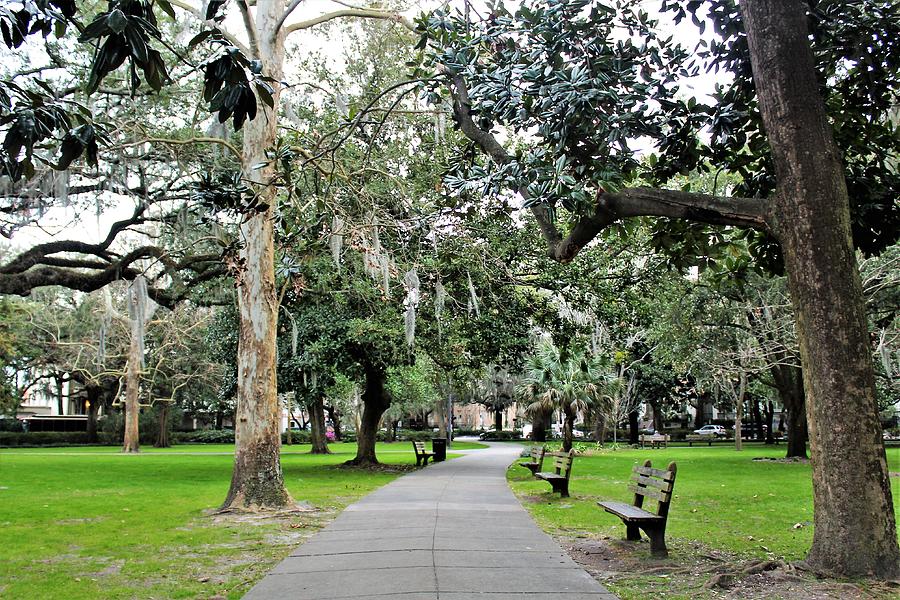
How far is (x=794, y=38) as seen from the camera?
659cm

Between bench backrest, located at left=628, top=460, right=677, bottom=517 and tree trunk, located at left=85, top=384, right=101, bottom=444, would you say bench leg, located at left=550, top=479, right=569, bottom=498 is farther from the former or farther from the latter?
tree trunk, located at left=85, top=384, right=101, bottom=444

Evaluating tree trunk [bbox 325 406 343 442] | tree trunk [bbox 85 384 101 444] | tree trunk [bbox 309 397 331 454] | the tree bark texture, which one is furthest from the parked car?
tree trunk [bbox 85 384 101 444]

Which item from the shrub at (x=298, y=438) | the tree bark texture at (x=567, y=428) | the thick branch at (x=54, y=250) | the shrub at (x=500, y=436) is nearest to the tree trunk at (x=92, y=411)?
the shrub at (x=298, y=438)

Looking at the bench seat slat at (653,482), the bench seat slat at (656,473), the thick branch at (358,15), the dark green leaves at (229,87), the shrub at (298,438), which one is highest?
the thick branch at (358,15)

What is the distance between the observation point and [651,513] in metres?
7.64

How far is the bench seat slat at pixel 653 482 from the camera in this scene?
7520mm

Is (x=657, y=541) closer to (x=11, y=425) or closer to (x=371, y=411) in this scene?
(x=371, y=411)

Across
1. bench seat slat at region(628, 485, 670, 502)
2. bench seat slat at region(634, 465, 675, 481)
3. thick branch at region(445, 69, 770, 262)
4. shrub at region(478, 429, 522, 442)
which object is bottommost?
shrub at region(478, 429, 522, 442)

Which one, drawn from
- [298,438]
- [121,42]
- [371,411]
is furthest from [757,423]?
[121,42]

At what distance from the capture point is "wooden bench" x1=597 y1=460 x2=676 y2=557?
7.38 m

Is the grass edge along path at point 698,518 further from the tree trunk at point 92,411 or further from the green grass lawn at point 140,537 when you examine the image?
the tree trunk at point 92,411

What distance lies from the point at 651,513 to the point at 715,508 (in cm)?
562

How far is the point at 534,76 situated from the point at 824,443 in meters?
4.36

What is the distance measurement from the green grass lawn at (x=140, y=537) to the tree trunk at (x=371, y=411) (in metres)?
5.50
